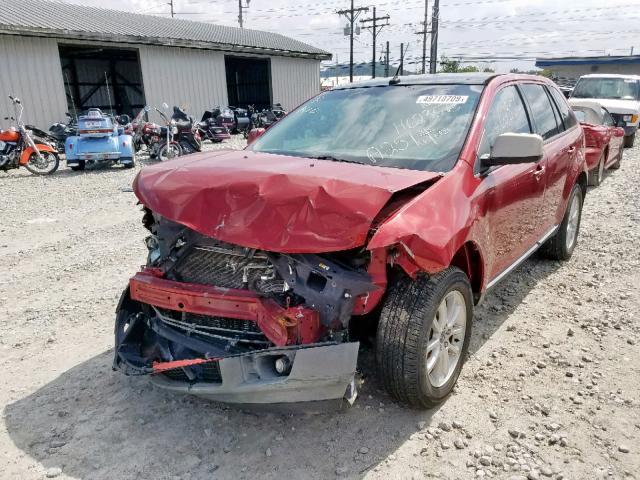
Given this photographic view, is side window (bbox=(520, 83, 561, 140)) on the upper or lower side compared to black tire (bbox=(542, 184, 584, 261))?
upper

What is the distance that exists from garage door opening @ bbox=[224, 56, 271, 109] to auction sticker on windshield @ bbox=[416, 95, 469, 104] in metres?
23.6

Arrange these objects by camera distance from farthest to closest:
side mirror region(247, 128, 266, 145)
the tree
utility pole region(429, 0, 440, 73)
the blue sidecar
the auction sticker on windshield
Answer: the tree → utility pole region(429, 0, 440, 73) → the blue sidecar → side mirror region(247, 128, 266, 145) → the auction sticker on windshield

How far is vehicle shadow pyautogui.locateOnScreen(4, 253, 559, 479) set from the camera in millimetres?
2512

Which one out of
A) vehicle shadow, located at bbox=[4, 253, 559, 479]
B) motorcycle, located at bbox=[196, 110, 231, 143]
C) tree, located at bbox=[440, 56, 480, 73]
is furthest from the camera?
tree, located at bbox=[440, 56, 480, 73]

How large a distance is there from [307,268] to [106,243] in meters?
4.35

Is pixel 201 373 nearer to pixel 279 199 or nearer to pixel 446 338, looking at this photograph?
pixel 279 199

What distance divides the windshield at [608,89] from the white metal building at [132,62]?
44.1 ft

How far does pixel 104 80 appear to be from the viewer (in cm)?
2350

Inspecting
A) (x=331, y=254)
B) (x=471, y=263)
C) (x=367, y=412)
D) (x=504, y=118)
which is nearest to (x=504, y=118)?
(x=504, y=118)

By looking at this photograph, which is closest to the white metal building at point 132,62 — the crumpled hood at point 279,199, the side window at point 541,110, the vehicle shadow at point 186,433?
the vehicle shadow at point 186,433

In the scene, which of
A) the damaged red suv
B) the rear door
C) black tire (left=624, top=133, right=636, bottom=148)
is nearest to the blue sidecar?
the damaged red suv

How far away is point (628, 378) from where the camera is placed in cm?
319

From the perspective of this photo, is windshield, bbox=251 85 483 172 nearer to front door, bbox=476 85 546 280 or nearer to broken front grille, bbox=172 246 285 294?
front door, bbox=476 85 546 280

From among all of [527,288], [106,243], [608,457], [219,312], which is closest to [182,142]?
[106,243]
